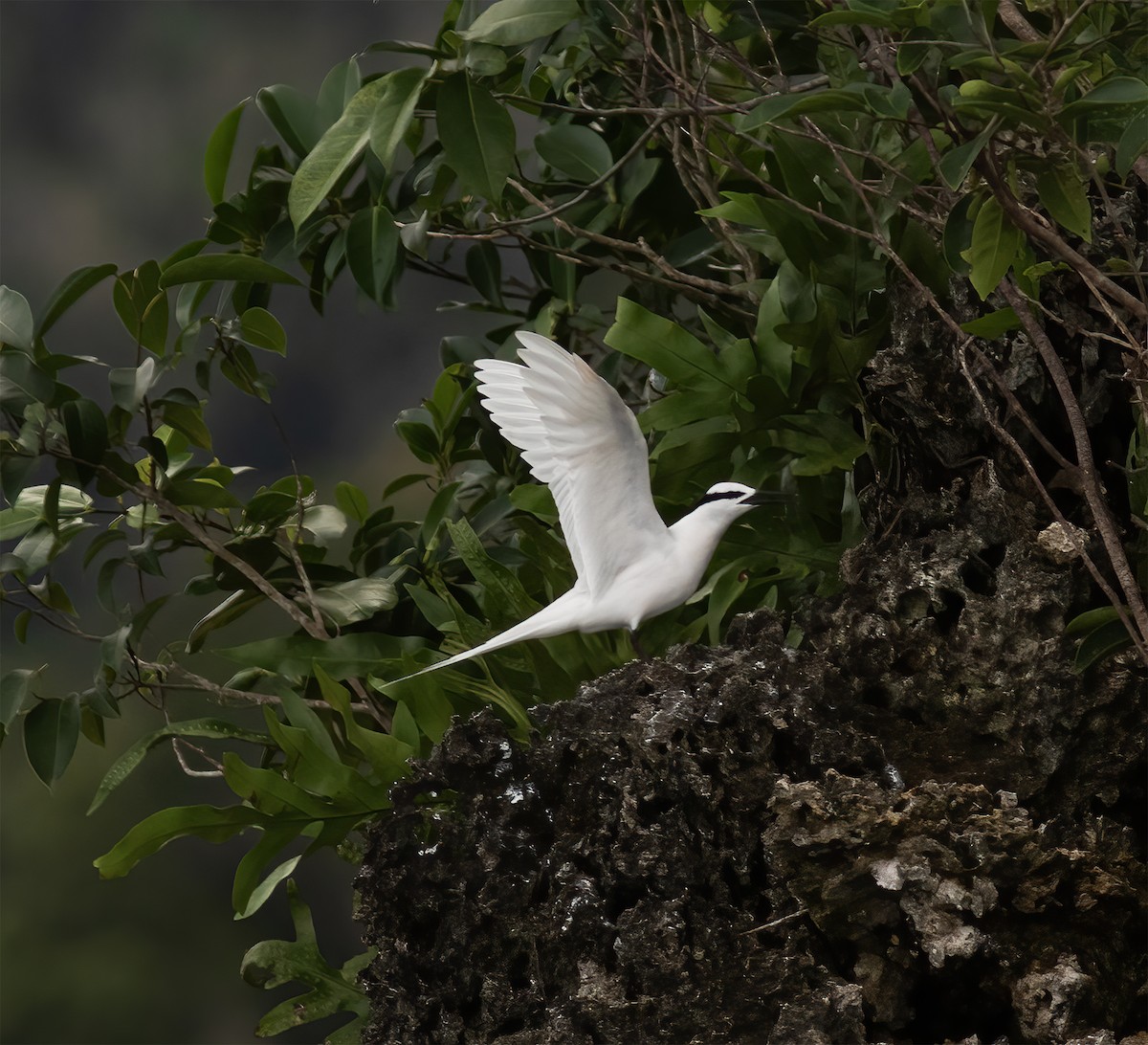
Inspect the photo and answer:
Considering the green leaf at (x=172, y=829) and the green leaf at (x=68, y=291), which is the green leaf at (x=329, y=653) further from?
the green leaf at (x=68, y=291)

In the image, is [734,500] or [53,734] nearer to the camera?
[734,500]

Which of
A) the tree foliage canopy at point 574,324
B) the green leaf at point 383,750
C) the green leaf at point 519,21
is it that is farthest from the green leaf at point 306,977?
the green leaf at point 519,21

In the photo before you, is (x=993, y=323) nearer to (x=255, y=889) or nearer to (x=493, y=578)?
(x=493, y=578)

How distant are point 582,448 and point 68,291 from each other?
1.61ft

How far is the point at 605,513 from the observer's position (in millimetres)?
941

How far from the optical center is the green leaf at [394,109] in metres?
0.94

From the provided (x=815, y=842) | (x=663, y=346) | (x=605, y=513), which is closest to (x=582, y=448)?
(x=605, y=513)

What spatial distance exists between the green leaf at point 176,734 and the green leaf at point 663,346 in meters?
0.46

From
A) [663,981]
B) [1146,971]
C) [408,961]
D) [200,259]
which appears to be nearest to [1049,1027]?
[1146,971]

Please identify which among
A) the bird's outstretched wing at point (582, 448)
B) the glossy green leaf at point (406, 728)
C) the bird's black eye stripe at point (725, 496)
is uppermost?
the bird's outstretched wing at point (582, 448)

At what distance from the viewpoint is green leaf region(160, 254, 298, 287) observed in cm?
110

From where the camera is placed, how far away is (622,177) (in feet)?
4.31

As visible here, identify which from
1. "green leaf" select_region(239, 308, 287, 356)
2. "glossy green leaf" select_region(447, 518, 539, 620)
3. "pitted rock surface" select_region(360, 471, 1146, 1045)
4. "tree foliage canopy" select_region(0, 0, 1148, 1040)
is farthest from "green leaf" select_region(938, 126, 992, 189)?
"green leaf" select_region(239, 308, 287, 356)

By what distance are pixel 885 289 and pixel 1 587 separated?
865 millimetres
